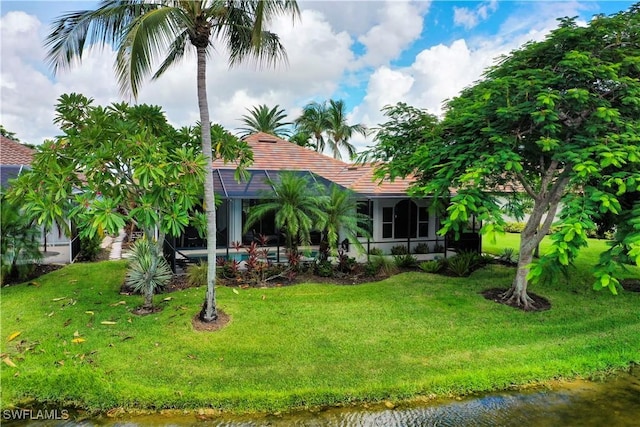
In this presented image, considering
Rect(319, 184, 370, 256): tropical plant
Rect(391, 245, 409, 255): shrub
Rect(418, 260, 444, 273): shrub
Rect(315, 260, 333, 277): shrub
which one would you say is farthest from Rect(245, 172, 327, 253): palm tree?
Rect(391, 245, 409, 255): shrub

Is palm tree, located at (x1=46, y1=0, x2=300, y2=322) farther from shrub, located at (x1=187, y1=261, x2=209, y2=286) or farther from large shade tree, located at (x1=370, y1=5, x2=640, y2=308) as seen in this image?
large shade tree, located at (x1=370, y1=5, x2=640, y2=308)

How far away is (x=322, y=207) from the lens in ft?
40.4

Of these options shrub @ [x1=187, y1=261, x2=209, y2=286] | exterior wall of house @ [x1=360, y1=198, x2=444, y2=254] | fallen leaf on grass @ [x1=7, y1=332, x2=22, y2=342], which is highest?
exterior wall of house @ [x1=360, y1=198, x2=444, y2=254]

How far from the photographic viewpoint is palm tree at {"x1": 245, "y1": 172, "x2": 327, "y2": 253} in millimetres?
11586

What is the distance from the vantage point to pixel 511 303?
1005cm

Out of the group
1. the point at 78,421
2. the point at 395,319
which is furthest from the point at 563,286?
the point at 78,421

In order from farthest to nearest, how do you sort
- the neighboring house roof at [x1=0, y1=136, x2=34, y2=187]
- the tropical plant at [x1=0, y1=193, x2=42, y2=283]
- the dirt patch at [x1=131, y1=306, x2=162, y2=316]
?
the neighboring house roof at [x1=0, y1=136, x2=34, y2=187] → the tropical plant at [x1=0, y1=193, x2=42, y2=283] → the dirt patch at [x1=131, y1=306, x2=162, y2=316]

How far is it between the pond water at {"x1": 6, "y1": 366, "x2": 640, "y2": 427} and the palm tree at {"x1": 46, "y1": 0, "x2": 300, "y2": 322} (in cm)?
327

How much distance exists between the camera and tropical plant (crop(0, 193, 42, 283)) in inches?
409

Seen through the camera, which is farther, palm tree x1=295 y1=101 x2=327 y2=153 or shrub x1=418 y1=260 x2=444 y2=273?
palm tree x1=295 y1=101 x2=327 y2=153

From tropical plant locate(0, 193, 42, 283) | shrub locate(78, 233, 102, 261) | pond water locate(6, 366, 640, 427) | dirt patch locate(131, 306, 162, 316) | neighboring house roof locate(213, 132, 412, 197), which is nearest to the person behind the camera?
pond water locate(6, 366, 640, 427)

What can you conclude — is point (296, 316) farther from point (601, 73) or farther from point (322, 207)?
point (601, 73)

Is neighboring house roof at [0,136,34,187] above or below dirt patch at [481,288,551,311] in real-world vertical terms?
above

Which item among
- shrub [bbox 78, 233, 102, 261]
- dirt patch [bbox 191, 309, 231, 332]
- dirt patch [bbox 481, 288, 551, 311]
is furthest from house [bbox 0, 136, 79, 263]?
dirt patch [bbox 481, 288, 551, 311]
